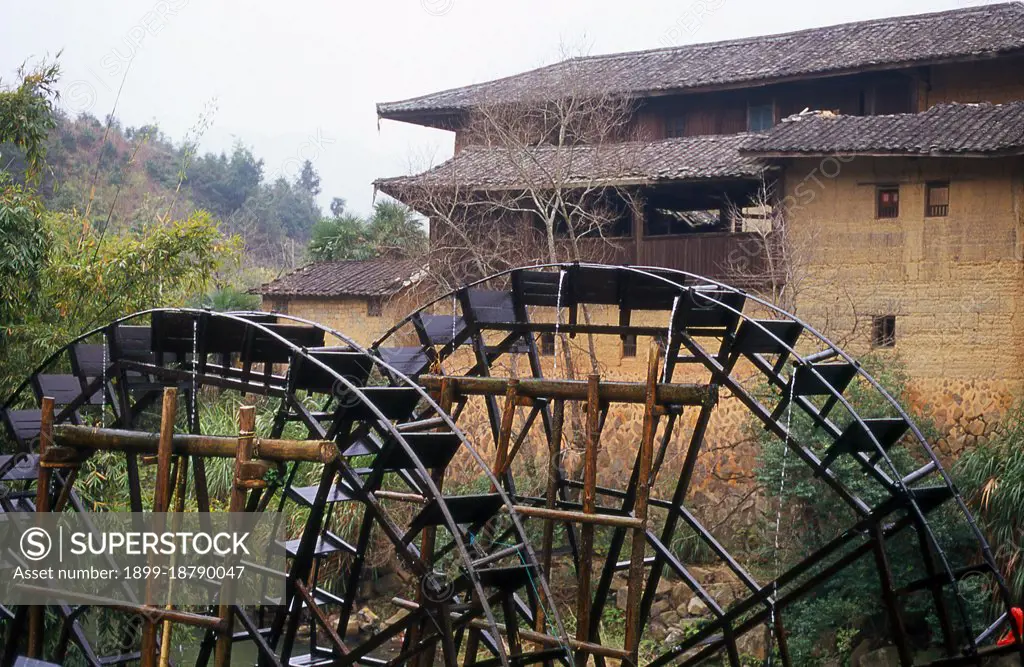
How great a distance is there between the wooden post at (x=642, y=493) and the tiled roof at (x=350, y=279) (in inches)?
480

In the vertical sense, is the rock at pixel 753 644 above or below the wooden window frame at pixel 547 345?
below

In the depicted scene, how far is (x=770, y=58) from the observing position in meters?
21.6

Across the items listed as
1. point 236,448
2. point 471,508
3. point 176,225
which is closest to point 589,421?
point 471,508

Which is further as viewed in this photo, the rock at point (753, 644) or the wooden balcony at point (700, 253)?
the wooden balcony at point (700, 253)

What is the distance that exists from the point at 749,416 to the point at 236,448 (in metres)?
10.3

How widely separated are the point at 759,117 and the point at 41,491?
15.7 meters

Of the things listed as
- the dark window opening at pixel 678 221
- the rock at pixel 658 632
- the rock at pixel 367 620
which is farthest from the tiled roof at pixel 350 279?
the rock at pixel 658 632

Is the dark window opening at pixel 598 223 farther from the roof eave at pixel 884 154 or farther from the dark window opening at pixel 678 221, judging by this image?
the roof eave at pixel 884 154

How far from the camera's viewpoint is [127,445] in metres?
8.46

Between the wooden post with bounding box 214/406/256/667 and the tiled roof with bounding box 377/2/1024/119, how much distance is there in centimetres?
1370

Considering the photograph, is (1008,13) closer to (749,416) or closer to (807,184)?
(807,184)

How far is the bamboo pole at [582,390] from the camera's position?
8.87 metres

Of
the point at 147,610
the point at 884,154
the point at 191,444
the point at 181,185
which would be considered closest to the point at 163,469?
the point at 191,444

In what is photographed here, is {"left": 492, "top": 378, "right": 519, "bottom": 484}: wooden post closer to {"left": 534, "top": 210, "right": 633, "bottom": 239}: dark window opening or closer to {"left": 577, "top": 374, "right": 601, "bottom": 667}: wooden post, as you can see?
{"left": 577, "top": 374, "right": 601, "bottom": 667}: wooden post
